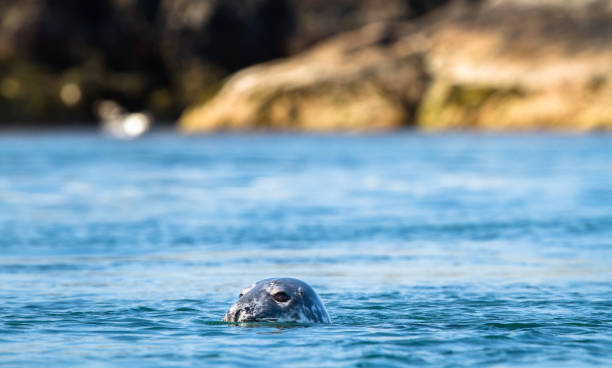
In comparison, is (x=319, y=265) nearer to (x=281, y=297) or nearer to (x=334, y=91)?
(x=281, y=297)

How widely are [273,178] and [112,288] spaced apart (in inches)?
892

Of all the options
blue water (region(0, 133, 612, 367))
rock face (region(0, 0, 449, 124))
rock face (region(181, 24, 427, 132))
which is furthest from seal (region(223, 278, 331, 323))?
rock face (region(0, 0, 449, 124))

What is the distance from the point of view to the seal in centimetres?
1248

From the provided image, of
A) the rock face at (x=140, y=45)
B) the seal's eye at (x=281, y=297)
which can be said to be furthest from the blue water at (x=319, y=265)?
the rock face at (x=140, y=45)

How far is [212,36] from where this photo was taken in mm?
141125

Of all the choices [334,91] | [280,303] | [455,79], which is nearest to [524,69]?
[455,79]

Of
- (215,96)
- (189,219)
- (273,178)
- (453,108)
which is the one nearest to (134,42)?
(215,96)

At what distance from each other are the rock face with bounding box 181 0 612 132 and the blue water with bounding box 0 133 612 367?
1616 inches

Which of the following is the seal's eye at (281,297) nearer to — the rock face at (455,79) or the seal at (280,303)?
the seal at (280,303)

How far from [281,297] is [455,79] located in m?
76.1

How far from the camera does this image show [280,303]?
41.1 feet

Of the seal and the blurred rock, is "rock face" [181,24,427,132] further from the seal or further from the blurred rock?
the seal

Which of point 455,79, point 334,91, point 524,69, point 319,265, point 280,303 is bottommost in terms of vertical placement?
point 280,303

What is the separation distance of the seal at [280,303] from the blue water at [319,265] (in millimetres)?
152
